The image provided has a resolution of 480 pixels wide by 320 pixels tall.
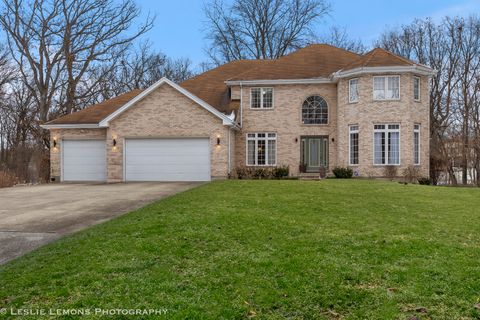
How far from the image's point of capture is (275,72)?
21984 mm

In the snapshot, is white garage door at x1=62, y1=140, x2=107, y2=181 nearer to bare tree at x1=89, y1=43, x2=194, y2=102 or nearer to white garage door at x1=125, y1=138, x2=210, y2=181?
white garage door at x1=125, y1=138, x2=210, y2=181

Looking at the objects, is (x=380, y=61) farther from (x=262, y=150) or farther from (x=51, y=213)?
(x=51, y=213)

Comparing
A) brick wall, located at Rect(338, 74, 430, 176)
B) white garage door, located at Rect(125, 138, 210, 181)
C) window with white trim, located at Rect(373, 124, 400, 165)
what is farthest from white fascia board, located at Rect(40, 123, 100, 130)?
window with white trim, located at Rect(373, 124, 400, 165)

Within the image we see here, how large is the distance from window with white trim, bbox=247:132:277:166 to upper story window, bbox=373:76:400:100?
5850 millimetres

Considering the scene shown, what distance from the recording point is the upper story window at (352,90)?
19625mm

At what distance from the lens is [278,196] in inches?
430

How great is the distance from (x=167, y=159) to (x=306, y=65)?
10102mm

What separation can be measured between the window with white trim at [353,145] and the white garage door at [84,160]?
1311 cm

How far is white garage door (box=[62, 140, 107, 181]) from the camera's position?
20.5m

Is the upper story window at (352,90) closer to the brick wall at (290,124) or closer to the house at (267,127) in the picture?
the house at (267,127)

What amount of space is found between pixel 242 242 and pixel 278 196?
493cm

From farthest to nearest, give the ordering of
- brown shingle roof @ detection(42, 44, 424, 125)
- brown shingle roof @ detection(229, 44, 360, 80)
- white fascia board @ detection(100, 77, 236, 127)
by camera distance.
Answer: brown shingle roof @ detection(229, 44, 360, 80) < brown shingle roof @ detection(42, 44, 424, 125) < white fascia board @ detection(100, 77, 236, 127)

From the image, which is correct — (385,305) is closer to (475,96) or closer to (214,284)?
(214,284)

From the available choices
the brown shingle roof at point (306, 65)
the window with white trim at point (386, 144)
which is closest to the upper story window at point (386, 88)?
the window with white trim at point (386, 144)
